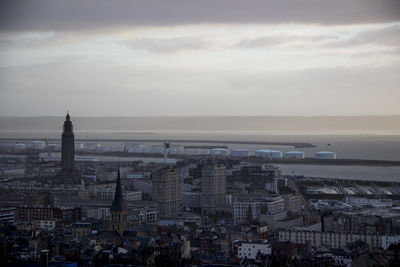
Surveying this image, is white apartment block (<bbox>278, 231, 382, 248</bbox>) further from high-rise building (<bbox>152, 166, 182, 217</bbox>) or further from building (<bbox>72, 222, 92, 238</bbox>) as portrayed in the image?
high-rise building (<bbox>152, 166, 182, 217</bbox>)

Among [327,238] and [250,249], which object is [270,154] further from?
[250,249]

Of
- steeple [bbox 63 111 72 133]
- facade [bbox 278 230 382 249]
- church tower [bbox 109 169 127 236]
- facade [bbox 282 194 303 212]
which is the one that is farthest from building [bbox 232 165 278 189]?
church tower [bbox 109 169 127 236]

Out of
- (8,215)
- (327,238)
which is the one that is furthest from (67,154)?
(327,238)

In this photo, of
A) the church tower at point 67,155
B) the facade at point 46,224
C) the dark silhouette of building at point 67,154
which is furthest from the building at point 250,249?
the dark silhouette of building at point 67,154

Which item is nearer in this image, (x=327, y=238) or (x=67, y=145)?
(x=327, y=238)

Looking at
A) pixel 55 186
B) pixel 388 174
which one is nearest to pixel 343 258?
pixel 55 186

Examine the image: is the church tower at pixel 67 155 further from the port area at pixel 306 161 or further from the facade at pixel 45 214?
the port area at pixel 306 161
